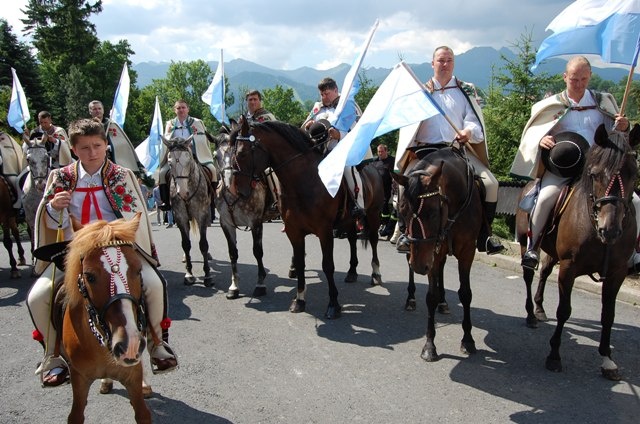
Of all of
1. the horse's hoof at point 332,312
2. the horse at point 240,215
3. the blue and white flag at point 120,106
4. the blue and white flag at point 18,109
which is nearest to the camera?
the horse's hoof at point 332,312

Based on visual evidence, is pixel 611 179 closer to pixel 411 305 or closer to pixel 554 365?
pixel 554 365

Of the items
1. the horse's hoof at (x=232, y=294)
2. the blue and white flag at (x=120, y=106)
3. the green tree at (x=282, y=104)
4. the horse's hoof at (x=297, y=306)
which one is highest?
the green tree at (x=282, y=104)

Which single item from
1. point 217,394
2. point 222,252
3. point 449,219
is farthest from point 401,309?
point 222,252

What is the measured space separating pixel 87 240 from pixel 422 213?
2.83 m

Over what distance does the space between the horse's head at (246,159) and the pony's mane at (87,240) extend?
3288 mm

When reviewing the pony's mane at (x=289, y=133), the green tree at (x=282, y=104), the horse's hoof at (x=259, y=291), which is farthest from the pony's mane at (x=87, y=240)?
the green tree at (x=282, y=104)

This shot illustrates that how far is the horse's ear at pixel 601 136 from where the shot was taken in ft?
13.4

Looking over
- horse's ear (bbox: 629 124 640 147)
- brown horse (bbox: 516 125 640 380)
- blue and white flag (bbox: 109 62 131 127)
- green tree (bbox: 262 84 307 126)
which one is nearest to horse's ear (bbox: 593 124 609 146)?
brown horse (bbox: 516 125 640 380)

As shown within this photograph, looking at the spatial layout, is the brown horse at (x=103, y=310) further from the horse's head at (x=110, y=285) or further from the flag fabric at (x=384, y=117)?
→ the flag fabric at (x=384, y=117)

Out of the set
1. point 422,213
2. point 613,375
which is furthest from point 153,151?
point 613,375

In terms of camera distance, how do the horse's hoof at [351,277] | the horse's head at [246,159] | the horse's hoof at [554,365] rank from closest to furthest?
the horse's hoof at [554,365] < the horse's head at [246,159] < the horse's hoof at [351,277]

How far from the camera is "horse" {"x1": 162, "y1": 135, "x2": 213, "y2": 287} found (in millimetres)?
7754

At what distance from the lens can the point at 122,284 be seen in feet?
8.82

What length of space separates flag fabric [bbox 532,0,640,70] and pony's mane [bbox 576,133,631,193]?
1058mm
